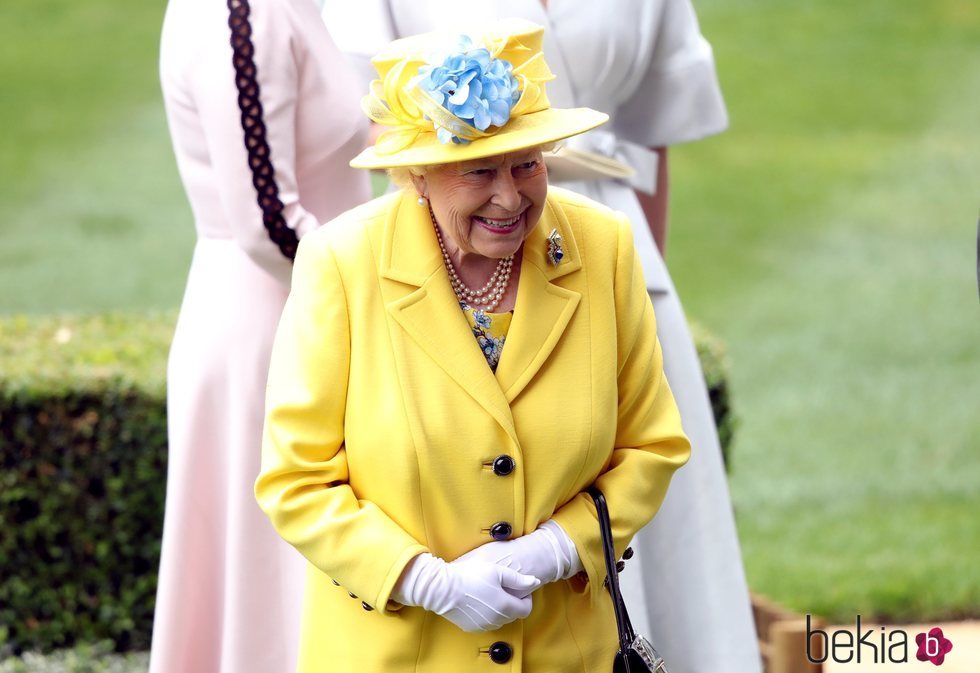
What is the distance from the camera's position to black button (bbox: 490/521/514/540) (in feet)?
10.1

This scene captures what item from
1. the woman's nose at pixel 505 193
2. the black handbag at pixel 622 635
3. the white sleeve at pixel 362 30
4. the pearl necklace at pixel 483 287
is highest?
the white sleeve at pixel 362 30

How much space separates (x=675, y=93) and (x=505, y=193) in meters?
1.80

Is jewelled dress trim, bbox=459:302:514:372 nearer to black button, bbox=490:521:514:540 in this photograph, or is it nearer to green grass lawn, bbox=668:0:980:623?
black button, bbox=490:521:514:540

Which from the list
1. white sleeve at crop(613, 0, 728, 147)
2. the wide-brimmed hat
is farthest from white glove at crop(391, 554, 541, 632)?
white sleeve at crop(613, 0, 728, 147)

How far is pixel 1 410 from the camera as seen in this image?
5605 millimetres

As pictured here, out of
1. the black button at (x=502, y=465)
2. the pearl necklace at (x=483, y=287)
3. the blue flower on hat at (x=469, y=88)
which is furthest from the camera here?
the pearl necklace at (x=483, y=287)

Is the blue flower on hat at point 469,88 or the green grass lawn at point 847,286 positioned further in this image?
the green grass lawn at point 847,286

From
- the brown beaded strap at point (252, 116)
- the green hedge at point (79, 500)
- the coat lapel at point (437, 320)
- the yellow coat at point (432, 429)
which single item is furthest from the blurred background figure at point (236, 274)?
the green hedge at point (79, 500)

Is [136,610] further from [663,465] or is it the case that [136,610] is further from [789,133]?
[789,133]

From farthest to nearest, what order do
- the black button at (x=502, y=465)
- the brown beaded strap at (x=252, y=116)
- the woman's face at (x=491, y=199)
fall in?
the brown beaded strap at (x=252, y=116)
the black button at (x=502, y=465)
the woman's face at (x=491, y=199)

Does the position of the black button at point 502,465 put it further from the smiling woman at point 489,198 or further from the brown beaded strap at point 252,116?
the brown beaded strap at point 252,116

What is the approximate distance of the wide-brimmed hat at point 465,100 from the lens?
9.33 ft

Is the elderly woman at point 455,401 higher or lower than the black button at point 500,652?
higher

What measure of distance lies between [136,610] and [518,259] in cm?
319
